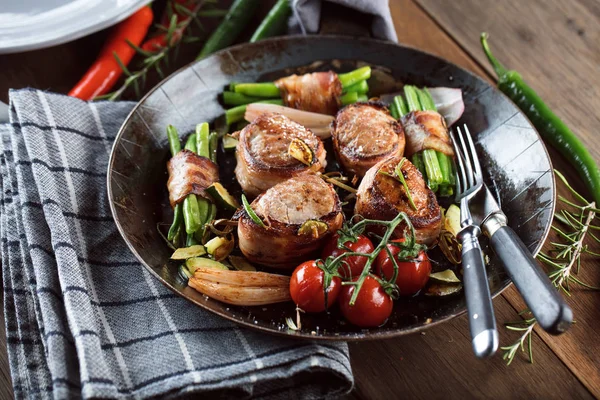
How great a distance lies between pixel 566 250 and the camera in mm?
2727

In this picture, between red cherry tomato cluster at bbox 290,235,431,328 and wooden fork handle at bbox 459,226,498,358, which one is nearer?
wooden fork handle at bbox 459,226,498,358

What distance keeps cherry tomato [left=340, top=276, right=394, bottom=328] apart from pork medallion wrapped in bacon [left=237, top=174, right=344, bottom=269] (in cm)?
27

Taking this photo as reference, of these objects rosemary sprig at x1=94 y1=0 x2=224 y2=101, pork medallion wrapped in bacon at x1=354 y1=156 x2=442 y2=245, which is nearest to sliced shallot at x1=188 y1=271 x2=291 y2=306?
pork medallion wrapped in bacon at x1=354 y1=156 x2=442 y2=245

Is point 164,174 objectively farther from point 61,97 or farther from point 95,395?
point 95,395

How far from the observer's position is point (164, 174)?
3049 mm

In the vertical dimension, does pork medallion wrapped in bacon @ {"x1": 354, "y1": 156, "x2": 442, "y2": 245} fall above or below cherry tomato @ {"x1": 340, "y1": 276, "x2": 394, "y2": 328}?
above

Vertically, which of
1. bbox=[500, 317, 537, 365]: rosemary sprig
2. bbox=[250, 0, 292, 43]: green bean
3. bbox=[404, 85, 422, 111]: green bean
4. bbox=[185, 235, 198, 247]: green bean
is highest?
bbox=[250, 0, 292, 43]: green bean

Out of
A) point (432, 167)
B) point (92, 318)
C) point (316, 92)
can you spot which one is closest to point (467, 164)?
point (432, 167)

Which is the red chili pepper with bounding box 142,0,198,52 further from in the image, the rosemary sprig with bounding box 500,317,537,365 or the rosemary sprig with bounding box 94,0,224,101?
the rosemary sprig with bounding box 500,317,537,365

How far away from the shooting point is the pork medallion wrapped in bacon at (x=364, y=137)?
2.87 m

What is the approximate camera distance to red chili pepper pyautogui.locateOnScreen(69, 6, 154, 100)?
3523 millimetres

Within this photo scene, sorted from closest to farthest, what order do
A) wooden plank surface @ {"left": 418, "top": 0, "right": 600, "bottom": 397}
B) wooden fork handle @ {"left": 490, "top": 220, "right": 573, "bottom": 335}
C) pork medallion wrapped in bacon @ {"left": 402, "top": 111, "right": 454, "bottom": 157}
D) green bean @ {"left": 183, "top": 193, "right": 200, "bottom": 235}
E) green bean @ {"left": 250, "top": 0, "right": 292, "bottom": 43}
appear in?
wooden fork handle @ {"left": 490, "top": 220, "right": 573, "bottom": 335} < green bean @ {"left": 183, "top": 193, "right": 200, "bottom": 235} < pork medallion wrapped in bacon @ {"left": 402, "top": 111, "right": 454, "bottom": 157} < wooden plank surface @ {"left": 418, "top": 0, "right": 600, "bottom": 397} < green bean @ {"left": 250, "top": 0, "right": 292, "bottom": 43}

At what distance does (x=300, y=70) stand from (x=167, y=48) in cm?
82

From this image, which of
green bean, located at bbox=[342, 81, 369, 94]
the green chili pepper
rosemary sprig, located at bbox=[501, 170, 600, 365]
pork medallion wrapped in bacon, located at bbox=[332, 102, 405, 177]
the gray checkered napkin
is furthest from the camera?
green bean, located at bbox=[342, 81, 369, 94]
